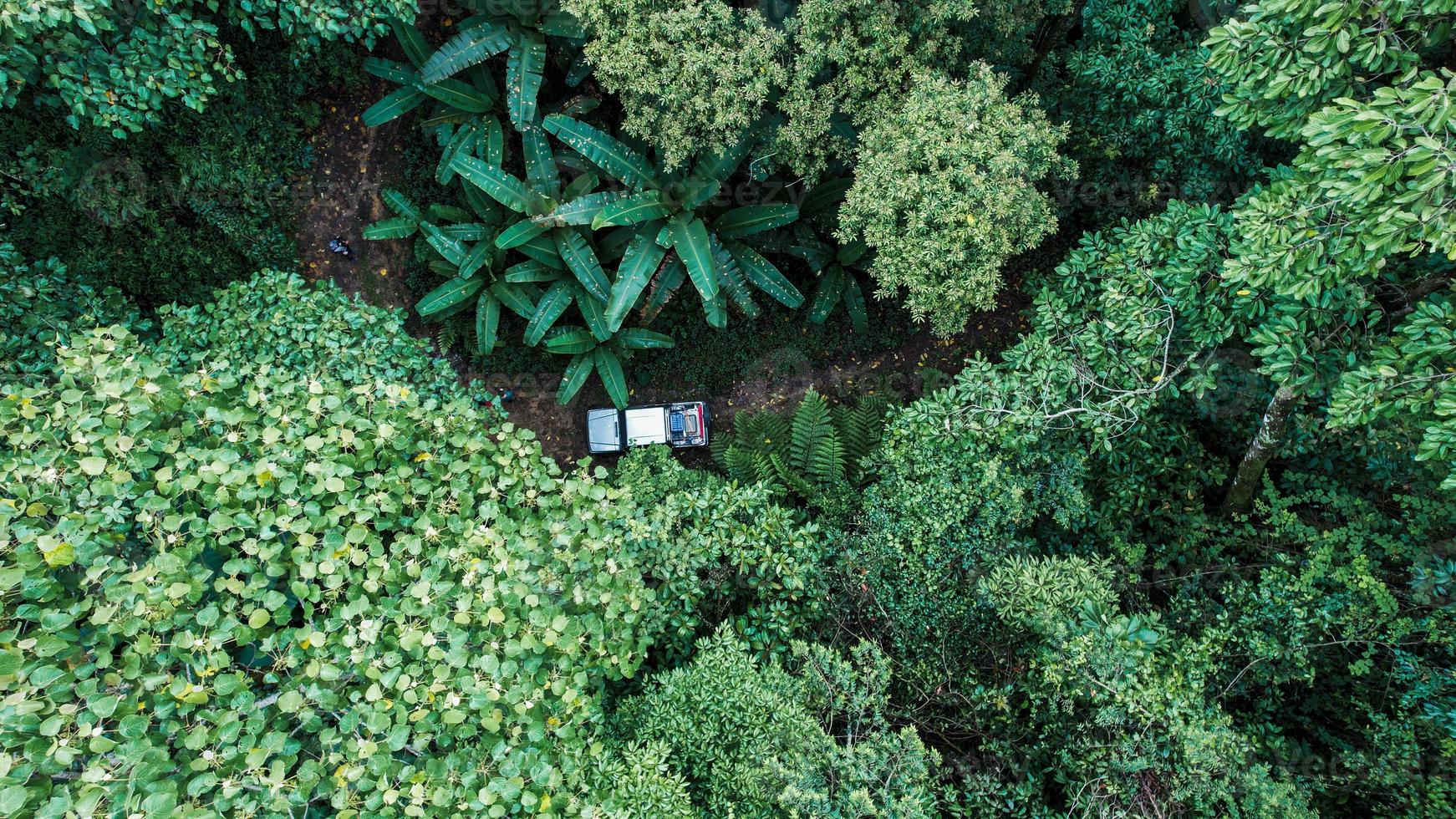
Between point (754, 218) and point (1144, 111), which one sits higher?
point (1144, 111)

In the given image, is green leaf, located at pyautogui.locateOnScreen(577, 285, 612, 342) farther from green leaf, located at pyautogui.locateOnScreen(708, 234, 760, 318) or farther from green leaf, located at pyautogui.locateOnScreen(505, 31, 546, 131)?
green leaf, located at pyautogui.locateOnScreen(505, 31, 546, 131)

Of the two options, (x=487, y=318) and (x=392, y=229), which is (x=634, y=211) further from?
(x=392, y=229)

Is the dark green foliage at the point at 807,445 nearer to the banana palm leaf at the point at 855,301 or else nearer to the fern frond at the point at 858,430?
the fern frond at the point at 858,430

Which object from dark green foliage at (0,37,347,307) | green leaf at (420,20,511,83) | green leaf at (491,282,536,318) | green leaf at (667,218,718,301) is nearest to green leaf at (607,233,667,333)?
green leaf at (667,218,718,301)

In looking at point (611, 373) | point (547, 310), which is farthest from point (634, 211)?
point (611, 373)

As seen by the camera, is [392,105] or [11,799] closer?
[11,799]

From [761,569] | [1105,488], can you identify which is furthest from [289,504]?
[1105,488]

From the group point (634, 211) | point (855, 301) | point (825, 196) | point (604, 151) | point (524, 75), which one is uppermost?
point (524, 75)
